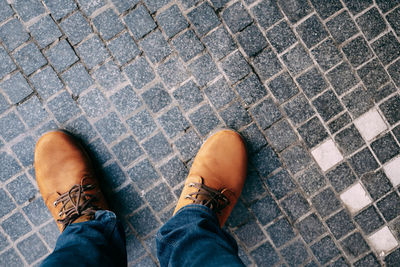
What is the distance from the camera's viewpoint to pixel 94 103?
220 centimetres

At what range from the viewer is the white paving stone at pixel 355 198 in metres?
2.23

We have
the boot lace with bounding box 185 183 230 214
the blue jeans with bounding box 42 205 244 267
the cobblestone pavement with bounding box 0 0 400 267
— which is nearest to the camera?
the blue jeans with bounding box 42 205 244 267

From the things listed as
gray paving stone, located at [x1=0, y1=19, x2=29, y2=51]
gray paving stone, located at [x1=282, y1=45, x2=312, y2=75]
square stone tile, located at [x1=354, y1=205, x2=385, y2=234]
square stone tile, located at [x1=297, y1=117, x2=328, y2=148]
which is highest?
gray paving stone, located at [x1=0, y1=19, x2=29, y2=51]

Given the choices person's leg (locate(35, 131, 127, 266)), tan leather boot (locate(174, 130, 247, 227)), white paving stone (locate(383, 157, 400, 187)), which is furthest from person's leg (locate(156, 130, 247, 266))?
white paving stone (locate(383, 157, 400, 187))

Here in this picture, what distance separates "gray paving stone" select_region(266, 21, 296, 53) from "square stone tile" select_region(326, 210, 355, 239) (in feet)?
4.29

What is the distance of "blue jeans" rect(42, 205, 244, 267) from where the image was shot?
1.61m

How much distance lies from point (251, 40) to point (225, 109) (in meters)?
0.54

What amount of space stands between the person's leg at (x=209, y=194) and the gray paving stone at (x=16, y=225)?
3.62 ft

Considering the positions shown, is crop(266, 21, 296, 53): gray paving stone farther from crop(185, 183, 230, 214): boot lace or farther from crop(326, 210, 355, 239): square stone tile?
crop(326, 210, 355, 239): square stone tile

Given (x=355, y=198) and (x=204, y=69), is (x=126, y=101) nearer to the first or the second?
(x=204, y=69)

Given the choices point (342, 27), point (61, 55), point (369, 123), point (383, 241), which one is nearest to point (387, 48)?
point (342, 27)

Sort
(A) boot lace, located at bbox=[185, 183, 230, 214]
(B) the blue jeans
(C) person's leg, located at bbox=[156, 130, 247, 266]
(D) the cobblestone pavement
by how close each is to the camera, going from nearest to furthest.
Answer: (B) the blue jeans, (C) person's leg, located at bbox=[156, 130, 247, 266], (A) boot lace, located at bbox=[185, 183, 230, 214], (D) the cobblestone pavement

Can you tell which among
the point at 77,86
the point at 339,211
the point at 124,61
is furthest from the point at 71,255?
the point at 339,211

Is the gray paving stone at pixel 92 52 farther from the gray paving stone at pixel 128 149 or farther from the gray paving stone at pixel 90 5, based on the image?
the gray paving stone at pixel 128 149
